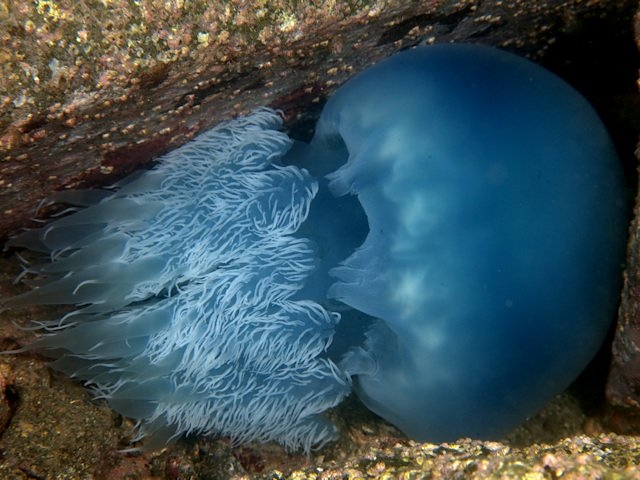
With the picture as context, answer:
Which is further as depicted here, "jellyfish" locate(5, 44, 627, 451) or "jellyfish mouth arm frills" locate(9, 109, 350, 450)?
"jellyfish mouth arm frills" locate(9, 109, 350, 450)

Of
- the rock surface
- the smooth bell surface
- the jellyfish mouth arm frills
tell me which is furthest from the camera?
the jellyfish mouth arm frills

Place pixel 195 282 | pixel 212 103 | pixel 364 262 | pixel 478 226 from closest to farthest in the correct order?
pixel 478 226 < pixel 364 262 < pixel 212 103 < pixel 195 282

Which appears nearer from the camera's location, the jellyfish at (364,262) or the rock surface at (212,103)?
the rock surface at (212,103)

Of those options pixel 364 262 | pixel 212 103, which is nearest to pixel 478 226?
pixel 364 262

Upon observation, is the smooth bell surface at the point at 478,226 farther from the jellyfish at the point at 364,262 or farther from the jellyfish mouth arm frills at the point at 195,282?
the jellyfish mouth arm frills at the point at 195,282

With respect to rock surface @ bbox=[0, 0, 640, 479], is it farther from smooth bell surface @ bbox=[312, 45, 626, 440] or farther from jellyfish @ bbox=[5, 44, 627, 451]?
smooth bell surface @ bbox=[312, 45, 626, 440]

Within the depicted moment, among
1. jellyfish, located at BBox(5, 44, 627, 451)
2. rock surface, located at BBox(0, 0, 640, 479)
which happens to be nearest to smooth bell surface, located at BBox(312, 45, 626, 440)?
jellyfish, located at BBox(5, 44, 627, 451)

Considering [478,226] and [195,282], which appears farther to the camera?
[195,282]

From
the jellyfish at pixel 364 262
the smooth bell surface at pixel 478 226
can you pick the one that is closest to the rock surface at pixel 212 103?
the jellyfish at pixel 364 262

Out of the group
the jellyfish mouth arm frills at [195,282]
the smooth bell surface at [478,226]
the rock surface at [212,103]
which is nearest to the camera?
the rock surface at [212,103]

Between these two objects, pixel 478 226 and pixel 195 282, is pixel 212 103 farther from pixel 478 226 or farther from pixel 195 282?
pixel 478 226

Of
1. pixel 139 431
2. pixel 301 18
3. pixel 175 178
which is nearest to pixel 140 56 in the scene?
pixel 301 18
